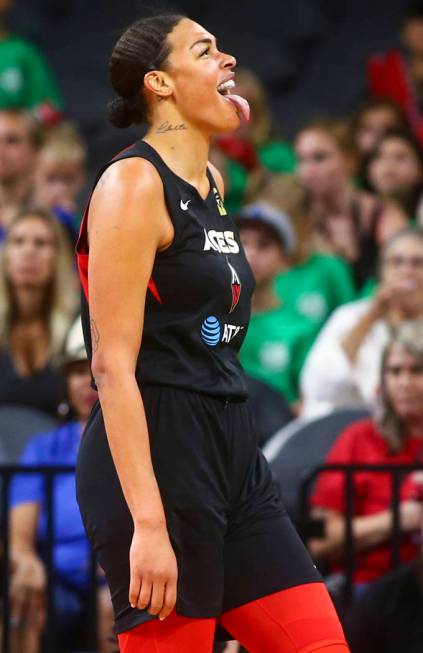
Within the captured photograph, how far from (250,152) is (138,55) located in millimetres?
5860

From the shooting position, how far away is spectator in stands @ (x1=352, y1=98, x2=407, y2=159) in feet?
27.8

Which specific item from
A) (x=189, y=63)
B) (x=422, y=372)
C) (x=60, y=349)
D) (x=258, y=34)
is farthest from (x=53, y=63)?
(x=189, y=63)

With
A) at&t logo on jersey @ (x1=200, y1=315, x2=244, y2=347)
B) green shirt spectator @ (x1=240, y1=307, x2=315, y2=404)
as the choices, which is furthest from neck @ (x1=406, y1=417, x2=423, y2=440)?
at&t logo on jersey @ (x1=200, y1=315, x2=244, y2=347)

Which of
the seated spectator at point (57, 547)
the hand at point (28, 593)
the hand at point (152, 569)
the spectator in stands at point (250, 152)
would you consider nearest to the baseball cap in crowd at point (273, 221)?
the spectator in stands at point (250, 152)

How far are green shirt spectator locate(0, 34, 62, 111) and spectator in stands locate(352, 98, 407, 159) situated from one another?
2082mm

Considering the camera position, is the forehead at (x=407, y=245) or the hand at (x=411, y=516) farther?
the forehead at (x=407, y=245)

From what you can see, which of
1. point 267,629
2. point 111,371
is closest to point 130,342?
point 111,371

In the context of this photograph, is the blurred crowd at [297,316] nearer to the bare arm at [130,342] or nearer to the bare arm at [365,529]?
the bare arm at [365,529]

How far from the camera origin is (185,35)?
2977 millimetres

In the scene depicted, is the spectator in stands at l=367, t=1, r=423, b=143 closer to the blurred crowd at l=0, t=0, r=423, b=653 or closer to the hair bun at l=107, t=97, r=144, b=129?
the blurred crowd at l=0, t=0, r=423, b=653

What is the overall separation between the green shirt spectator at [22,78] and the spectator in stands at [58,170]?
1.95ft

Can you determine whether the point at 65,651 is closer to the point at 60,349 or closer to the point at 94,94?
the point at 60,349

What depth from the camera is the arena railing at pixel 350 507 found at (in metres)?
4.88

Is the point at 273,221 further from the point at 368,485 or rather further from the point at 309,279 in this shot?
the point at 368,485
